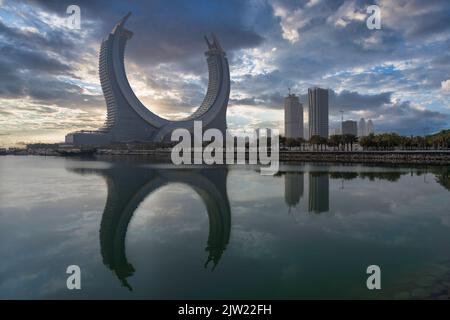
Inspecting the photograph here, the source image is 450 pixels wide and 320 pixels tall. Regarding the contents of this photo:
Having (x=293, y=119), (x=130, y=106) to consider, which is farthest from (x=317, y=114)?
(x=130, y=106)

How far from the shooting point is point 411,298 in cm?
504

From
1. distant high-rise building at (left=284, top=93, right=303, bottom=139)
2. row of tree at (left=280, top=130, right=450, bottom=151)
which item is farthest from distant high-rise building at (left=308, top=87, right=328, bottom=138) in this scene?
row of tree at (left=280, top=130, right=450, bottom=151)

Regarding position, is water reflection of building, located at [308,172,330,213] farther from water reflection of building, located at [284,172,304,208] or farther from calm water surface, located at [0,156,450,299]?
water reflection of building, located at [284,172,304,208]

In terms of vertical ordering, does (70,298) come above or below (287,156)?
below

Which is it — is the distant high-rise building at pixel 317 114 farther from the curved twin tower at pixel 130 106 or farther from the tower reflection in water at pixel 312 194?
the tower reflection in water at pixel 312 194

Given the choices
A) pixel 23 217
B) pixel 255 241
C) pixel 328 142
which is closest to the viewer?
pixel 255 241

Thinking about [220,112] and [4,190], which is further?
[220,112]

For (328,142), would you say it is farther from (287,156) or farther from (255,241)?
(255,241)

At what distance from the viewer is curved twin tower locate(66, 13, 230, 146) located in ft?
223

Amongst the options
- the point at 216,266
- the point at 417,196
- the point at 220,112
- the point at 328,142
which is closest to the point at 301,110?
the point at 220,112

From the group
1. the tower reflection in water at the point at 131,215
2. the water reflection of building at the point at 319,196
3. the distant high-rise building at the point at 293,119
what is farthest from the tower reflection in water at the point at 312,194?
the distant high-rise building at the point at 293,119

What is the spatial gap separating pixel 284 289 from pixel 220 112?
79.6m
